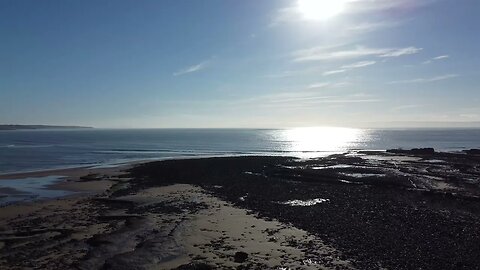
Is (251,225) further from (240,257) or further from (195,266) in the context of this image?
(195,266)

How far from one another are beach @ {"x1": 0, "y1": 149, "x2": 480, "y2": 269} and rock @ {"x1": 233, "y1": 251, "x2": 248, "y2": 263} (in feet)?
0.18

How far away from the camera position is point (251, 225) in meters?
23.2

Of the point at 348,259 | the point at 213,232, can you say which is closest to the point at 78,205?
the point at 213,232

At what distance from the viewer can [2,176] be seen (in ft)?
158

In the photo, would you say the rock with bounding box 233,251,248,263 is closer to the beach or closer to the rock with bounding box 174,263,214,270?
the beach

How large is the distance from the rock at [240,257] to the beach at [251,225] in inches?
2.1

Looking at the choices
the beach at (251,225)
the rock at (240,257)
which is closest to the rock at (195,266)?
the beach at (251,225)

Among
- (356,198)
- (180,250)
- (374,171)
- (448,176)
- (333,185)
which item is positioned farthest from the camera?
Result: (374,171)

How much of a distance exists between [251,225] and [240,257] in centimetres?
628

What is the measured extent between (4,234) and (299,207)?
58.6 feet

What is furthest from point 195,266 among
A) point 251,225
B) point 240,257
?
point 251,225

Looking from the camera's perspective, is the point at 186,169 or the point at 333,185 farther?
the point at 186,169

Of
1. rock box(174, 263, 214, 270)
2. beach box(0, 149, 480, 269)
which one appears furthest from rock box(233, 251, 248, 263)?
rock box(174, 263, 214, 270)

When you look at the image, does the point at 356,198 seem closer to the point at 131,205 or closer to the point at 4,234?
the point at 131,205
